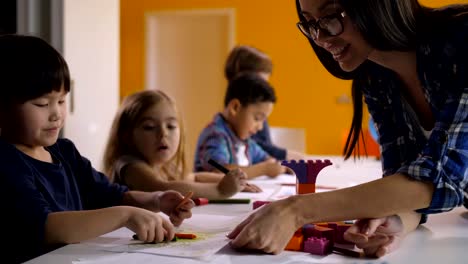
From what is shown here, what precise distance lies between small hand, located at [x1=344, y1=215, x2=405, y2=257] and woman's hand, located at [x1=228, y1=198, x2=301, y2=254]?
0.30 feet

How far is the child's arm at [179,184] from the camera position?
1440 mm

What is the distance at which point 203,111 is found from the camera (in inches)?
209

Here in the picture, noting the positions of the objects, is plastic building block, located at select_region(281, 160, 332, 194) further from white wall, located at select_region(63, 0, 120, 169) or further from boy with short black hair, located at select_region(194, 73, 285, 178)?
white wall, located at select_region(63, 0, 120, 169)

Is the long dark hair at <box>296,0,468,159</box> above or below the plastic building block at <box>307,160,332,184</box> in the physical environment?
above

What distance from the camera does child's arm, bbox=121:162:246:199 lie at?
1.44 m

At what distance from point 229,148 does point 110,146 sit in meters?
0.64

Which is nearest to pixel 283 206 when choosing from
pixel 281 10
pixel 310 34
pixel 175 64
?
pixel 310 34

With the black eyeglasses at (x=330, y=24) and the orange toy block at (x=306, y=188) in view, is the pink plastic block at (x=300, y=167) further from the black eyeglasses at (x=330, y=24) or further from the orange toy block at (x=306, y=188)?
the black eyeglasses at (x=330, y=24)

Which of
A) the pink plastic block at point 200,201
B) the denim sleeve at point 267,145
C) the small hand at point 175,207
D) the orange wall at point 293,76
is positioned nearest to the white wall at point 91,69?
the denim sleeve at point 267,145

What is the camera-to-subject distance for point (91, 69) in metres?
2.44

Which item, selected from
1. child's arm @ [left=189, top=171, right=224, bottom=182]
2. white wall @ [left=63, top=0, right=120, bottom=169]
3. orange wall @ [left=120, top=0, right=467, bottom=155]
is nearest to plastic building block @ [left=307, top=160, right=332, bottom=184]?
child's arm @ [left=189, top=171, right=224, bottom=182]

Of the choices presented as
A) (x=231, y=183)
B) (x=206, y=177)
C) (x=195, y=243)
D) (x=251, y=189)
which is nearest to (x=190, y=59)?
(x=206, y=177)

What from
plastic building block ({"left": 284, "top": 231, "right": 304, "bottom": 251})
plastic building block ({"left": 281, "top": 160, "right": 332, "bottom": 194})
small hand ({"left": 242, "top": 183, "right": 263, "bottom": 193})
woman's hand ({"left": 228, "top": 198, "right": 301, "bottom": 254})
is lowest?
small hand ({"left": 242, "top": 183, "right": 263, "bottom": 193})

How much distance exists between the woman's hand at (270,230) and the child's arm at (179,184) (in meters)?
0.58
